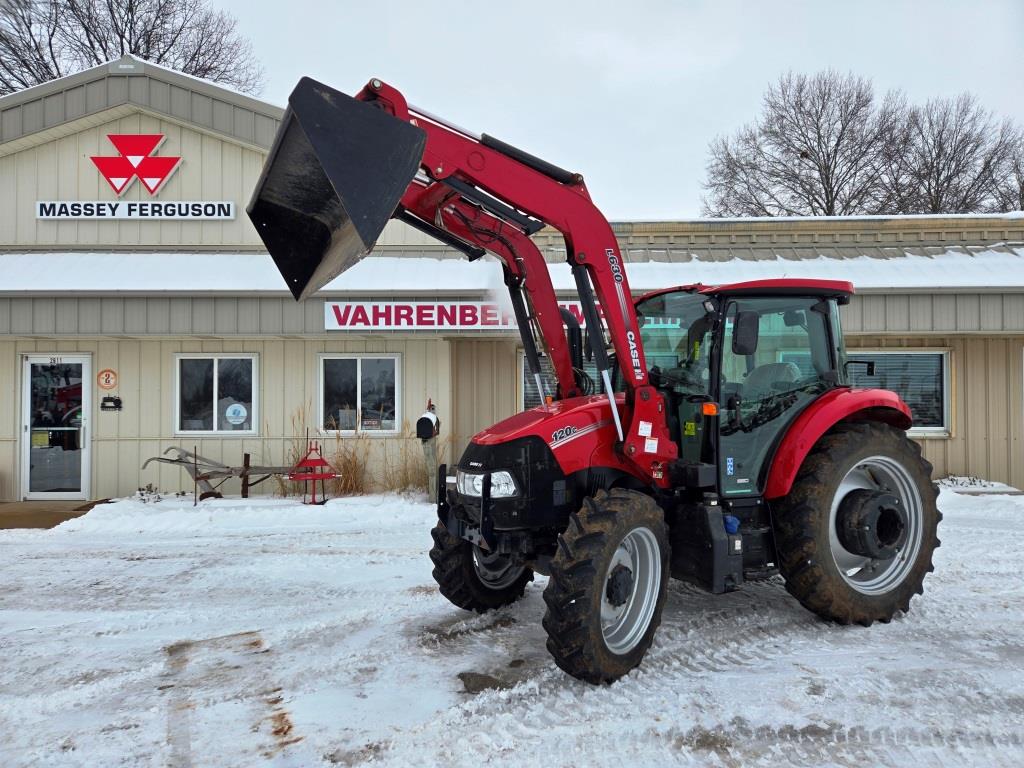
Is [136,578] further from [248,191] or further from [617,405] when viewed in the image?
[248,191]

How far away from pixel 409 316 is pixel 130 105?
5702 mm

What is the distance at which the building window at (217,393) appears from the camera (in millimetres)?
10930

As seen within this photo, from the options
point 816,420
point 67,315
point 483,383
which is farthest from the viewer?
point 483,383

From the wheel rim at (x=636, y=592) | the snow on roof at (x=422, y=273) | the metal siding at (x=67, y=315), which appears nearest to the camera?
the wheel rim at (x=636, y=592)

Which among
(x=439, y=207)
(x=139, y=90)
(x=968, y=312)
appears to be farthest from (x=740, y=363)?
(x=139, y=90)

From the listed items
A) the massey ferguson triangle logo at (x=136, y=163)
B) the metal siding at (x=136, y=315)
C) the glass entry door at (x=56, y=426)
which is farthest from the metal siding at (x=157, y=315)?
the massey ferguson triangle logo at (x=136, y=163)

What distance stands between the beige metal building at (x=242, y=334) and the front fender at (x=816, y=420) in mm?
5394

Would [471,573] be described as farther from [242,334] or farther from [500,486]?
[242,334]

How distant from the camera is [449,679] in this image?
3986 millimetres

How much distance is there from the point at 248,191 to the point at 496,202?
344 inches

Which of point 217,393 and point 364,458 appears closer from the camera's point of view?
point 364,458

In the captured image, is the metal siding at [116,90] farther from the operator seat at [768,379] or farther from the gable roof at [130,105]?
the operator seat at [768,379]

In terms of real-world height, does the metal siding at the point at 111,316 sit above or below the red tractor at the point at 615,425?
above

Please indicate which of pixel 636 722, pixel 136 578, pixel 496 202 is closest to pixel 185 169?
pixel 136 578
